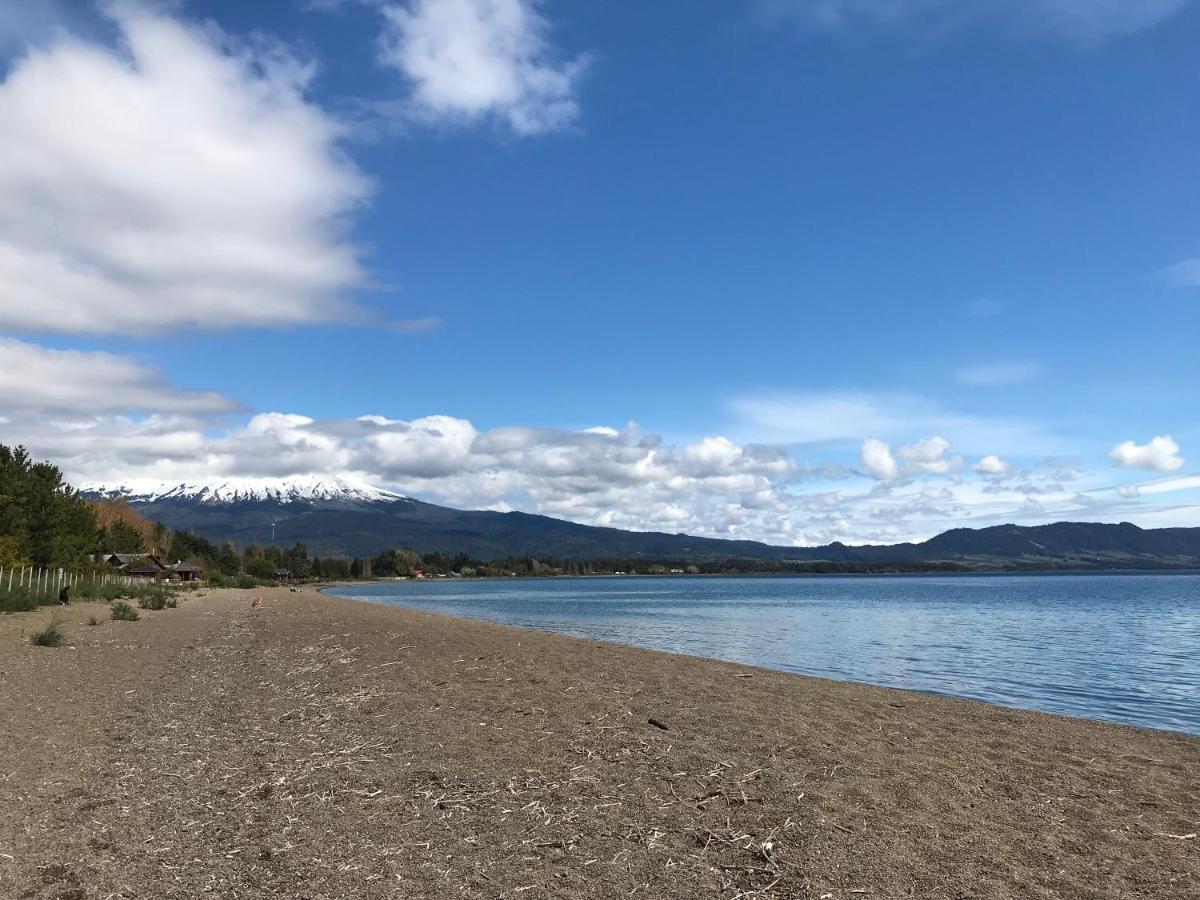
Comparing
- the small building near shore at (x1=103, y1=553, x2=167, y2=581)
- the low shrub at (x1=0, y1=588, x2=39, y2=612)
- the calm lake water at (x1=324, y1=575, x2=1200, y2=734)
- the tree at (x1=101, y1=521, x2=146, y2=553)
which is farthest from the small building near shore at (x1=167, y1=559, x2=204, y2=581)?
the low shrub at (x1=0, y1=588, x2=39, y2=612)

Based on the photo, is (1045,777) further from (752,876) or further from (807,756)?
(752,876)

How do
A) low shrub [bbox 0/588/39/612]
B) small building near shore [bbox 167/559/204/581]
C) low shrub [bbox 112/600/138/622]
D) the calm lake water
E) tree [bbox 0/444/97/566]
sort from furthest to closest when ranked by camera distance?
small building near shore [bbox 167/559/204/581]
tree [bbox 0/444/97/566]
low shrub [bbox 112/600/138/622]
low shrub [bbox 0/588/39/612]
the calm lake water

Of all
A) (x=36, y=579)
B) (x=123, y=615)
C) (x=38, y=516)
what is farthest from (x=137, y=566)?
(x=123, y=615)

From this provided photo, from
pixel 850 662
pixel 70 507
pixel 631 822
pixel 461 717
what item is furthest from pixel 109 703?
pixel 70 507

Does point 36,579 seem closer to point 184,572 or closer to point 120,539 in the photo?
point 120,539

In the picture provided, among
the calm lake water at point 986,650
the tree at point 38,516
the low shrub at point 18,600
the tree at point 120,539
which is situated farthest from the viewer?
the tree at point 120,539

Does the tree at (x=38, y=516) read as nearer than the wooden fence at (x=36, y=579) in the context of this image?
No

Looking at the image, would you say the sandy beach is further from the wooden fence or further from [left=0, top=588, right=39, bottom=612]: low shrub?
the wooden fence

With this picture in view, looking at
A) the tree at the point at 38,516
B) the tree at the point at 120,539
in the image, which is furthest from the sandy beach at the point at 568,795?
the tree at the point at 120,539

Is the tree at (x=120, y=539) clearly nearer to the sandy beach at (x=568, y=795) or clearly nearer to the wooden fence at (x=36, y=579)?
the wooden fence at (x=36, y=579)

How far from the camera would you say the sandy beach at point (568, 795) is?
568cm

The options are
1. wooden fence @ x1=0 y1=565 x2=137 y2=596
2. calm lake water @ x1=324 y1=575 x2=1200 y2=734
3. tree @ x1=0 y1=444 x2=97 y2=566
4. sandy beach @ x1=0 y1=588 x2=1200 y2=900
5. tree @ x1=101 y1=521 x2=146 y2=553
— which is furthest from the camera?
tree @ x1=101 y1=521 x2=146 y2=553

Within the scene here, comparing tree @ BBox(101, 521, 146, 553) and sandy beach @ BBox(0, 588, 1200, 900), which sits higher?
tree @ BBox(101, 521, 146, 553)

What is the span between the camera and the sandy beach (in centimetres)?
568
